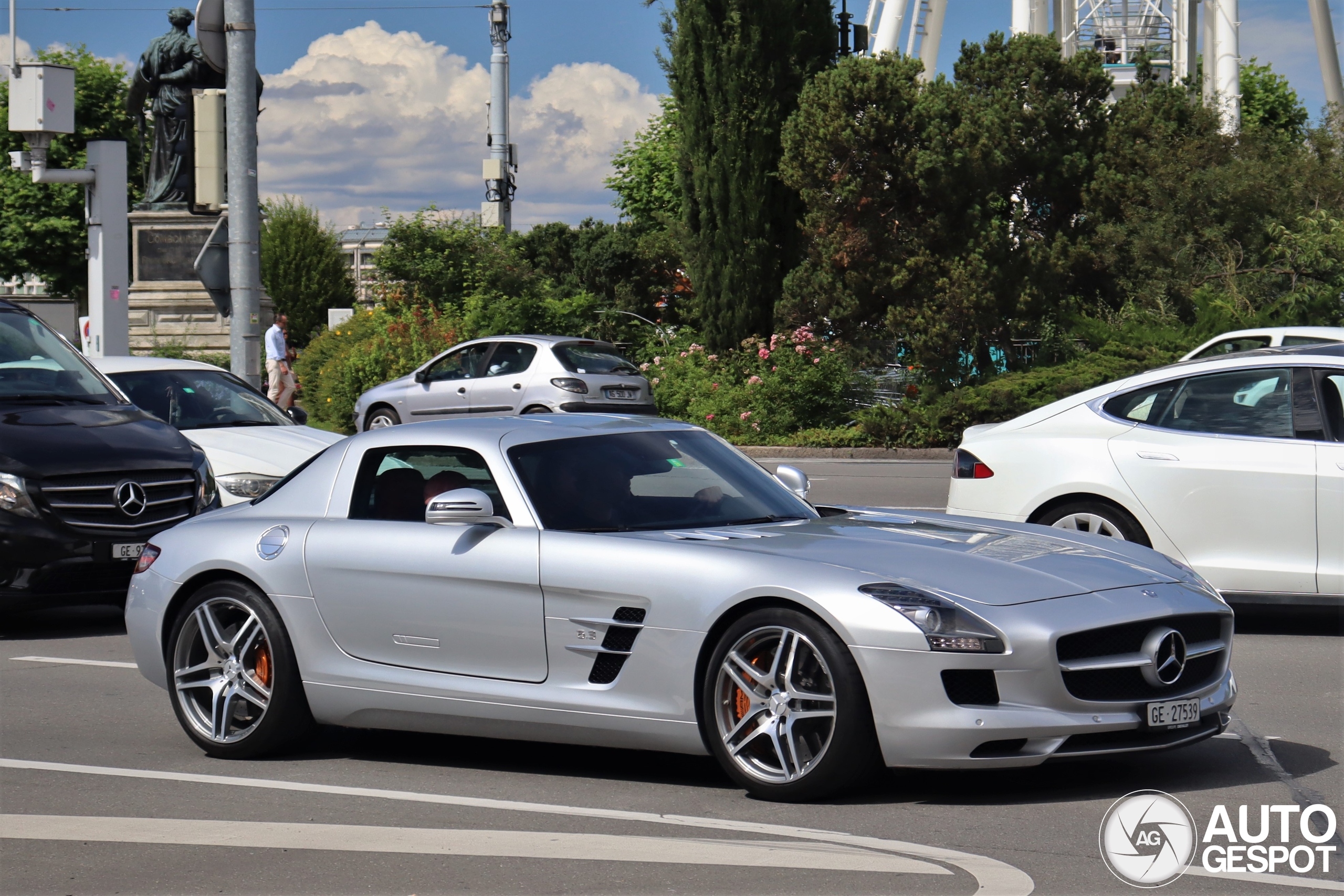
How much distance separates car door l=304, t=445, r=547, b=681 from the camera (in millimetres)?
5973

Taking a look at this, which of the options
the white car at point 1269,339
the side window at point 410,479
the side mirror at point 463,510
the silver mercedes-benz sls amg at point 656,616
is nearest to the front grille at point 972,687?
the silver mercedes-benz sls amg at point 656,616

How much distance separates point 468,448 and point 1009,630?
2.39 metres

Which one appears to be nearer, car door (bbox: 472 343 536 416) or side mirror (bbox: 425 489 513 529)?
Answer: side mirror (bbox: 425 489 513 529)

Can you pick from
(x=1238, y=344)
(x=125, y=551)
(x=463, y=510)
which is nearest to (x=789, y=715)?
(x=463, y=510)

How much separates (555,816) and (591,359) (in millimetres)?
18246

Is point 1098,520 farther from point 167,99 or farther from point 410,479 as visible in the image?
point 167,99

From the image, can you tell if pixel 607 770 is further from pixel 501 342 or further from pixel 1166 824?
pixel 501 342

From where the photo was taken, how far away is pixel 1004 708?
516cm

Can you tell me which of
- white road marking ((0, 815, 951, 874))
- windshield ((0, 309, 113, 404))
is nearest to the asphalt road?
white road marking ((0, 815, 951, 874))

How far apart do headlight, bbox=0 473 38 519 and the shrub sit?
16.8 metres

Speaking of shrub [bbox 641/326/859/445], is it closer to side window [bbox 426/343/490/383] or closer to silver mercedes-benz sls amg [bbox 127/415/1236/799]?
side window [bbox 426/343/490/383]

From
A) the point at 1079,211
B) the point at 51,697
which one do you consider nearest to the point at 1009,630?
the point at 51,697

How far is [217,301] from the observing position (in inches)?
619

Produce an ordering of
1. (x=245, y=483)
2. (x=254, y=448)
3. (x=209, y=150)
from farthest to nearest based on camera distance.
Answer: (x=209, y=150), (x=254, y=448), (x=245, y=483)
